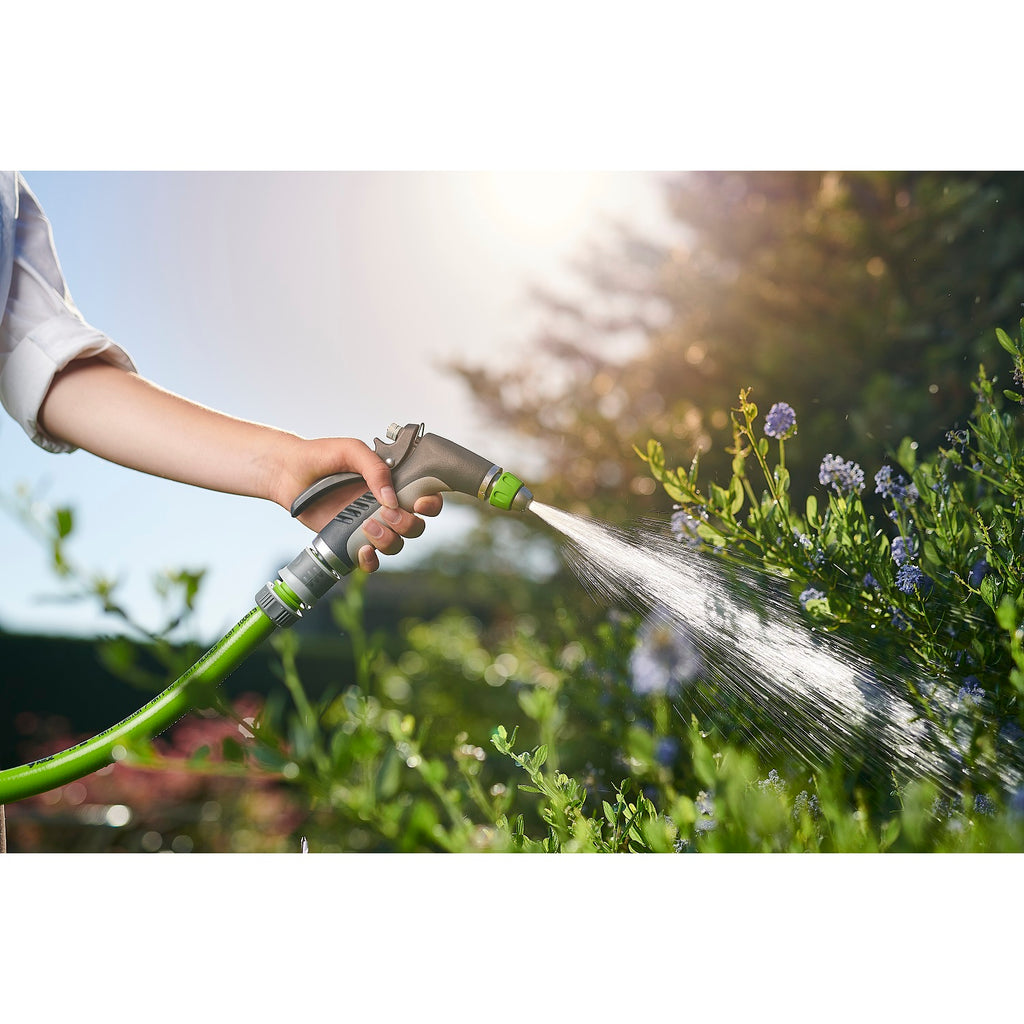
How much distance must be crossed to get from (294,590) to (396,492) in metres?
0.22

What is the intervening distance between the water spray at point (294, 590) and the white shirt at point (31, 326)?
490 mm

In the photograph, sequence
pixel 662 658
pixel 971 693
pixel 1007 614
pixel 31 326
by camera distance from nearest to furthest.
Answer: pixel 1007 614
pixel 971 693
pixel 31 326
pixel 662 658

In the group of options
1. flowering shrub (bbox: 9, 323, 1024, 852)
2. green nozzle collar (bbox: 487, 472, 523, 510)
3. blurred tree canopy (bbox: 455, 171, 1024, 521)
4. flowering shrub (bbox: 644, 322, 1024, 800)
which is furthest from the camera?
blurred tree canopy (bbox: 455, 171, 1024, 521)

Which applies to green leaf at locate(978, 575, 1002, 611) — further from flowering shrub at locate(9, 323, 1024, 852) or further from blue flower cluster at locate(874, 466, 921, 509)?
blue flower cluster at locate(874, 466, 921, 509)

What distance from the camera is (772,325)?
206cm

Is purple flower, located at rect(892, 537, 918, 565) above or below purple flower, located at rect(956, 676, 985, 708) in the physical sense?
above

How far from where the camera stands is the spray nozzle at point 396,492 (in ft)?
3.81

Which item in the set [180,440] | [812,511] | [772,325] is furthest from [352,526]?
[772,325]

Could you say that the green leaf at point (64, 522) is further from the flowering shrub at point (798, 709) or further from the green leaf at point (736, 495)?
the green leaf at point (736, 495)

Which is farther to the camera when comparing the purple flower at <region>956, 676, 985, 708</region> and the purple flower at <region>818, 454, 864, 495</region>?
the purple flower at <region>818, 454, 864, 495</region>

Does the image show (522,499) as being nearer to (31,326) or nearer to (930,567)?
(930,567)

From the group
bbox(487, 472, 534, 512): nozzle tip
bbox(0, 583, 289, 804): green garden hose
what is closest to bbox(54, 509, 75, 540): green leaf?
bbox(0, 583, 289, 804): green garden hose

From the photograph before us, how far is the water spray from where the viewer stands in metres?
1.14
